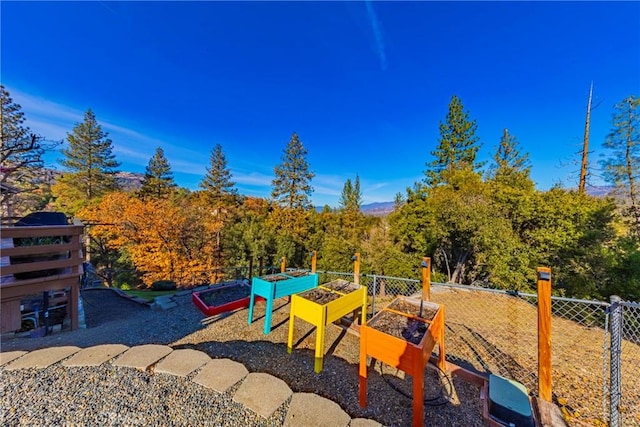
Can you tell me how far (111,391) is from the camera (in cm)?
167

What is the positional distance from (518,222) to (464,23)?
23.8 feet

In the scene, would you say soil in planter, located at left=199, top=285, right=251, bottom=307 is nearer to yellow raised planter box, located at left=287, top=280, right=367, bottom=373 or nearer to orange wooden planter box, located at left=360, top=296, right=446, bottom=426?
yellow raised planter box, located at left=287, top=280, right=367, bottom=373

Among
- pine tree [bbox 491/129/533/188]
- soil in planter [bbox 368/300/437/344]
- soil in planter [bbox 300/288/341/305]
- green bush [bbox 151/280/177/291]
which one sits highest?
pine tree [bbox 491/129/533/188]

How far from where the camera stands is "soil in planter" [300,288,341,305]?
125 inches

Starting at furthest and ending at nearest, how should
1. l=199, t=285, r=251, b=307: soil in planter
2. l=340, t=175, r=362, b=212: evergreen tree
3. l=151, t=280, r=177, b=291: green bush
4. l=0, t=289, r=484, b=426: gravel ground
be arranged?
l=340, t=175, r=362, b=212: evergreen tree < l=151, t=280, r=177, b=291: green bush < l=199, t=285, r=251, b=307: soil in planter < l=0, t=289, r=484, b=426: gravel ground

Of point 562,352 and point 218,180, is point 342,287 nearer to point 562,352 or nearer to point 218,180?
point 562,352

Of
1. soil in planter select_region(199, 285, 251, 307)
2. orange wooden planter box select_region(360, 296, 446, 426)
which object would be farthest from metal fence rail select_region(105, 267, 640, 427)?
soil in planter select_region(199, 285, 251, 307)

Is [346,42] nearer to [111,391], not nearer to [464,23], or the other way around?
[464,23]

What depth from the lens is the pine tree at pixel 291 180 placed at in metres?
19.4

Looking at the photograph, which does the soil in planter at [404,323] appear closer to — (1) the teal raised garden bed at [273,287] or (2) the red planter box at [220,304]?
(1) the teal raised garden bed at [273,287]

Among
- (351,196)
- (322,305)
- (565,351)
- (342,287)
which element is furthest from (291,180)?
(565,351)

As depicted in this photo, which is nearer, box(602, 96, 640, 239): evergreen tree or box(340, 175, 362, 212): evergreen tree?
box(602, 96, 640, 239): evergreen tree

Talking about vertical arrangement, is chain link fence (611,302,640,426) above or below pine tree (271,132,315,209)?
below

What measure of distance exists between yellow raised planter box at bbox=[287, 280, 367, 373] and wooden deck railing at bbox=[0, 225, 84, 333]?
378 cm
